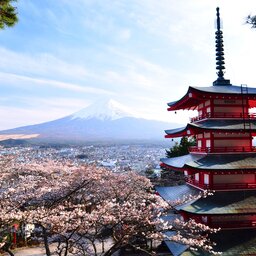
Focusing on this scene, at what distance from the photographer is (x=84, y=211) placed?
1006 cm

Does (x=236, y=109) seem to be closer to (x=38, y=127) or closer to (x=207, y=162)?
(x=207, y=162)

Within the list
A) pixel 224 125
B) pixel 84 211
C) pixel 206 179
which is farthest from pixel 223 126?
pixel 84 211

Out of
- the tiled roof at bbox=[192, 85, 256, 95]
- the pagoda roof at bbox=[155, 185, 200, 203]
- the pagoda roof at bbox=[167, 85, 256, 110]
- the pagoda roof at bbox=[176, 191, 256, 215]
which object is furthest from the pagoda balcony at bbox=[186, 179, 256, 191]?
the tiled roof at bbox=[192, 85, 256, 95]

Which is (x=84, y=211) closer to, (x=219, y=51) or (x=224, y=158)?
(x=224, y=158)

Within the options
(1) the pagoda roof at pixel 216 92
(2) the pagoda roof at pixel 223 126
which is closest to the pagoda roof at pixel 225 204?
(2) the pagoda roof at pixel 223 126

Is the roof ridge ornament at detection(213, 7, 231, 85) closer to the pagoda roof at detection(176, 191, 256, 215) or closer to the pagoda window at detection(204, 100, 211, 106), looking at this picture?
the pagoda window at detection(204, 100, 211, 106)

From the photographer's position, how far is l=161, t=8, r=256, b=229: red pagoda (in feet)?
39.0

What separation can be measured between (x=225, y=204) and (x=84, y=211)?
535cm

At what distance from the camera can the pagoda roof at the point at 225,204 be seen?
1137 centimetres

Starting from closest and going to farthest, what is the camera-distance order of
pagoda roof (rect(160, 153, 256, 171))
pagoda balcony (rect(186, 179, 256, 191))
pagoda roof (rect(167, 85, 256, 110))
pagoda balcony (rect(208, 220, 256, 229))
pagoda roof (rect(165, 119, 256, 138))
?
pagoda balcony (rect(208, 220, 256, 229)) < pagoda roof (rect(160, 153, 256, 171)) < pagoda balcony (rect(186, 179, 256, 191)) < pagoda roof (rect(165, 119, 256, 138)) < pagoda roof (rect(167, 85, 256, 110))

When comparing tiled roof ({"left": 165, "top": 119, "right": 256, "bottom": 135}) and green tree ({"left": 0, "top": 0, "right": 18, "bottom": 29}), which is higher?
green tree ({"left": 0, "top": 0, "right": 18, "bottom": 29})

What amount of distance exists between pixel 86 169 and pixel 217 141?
8.93 meters

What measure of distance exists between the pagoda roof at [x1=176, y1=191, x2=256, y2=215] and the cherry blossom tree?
0.64 metres

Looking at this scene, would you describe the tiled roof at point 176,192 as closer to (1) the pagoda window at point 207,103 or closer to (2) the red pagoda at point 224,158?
(2) the red pagoda at point 224,158
